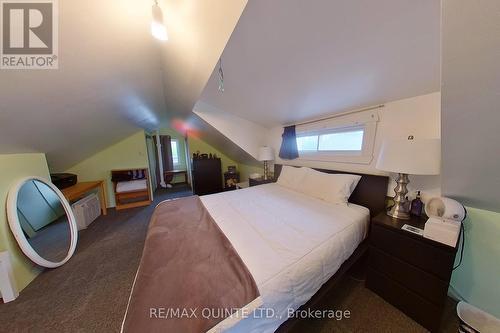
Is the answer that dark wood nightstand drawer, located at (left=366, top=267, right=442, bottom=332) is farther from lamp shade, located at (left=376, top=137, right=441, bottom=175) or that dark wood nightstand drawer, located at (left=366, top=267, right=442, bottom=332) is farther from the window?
the window

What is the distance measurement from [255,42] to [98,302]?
2.45 meters

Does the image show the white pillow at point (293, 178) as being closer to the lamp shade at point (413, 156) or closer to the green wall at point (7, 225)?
the lamp shade at point (413, 156)

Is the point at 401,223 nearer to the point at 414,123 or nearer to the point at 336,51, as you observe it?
the point at 414,123

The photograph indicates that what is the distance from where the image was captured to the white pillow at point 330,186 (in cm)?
175

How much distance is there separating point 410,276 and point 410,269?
51mm

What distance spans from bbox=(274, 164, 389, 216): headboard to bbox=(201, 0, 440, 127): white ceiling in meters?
0.81

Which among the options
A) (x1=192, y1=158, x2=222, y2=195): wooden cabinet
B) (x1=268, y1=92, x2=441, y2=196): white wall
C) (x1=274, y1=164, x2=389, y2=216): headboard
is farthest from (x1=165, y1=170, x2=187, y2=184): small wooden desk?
(x1=268, y1=92, x2=441, y2=196): white wall

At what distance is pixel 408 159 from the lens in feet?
3.77

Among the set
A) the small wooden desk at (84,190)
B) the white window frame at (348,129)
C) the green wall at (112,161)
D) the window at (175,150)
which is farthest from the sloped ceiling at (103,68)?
the window at (175,150)

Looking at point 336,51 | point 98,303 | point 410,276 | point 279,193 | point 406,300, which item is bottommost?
point 98,303

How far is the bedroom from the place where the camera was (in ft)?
2.55

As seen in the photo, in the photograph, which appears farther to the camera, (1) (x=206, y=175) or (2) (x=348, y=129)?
(1) (x=206, y=175)

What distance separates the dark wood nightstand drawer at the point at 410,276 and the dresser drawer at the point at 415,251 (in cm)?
4

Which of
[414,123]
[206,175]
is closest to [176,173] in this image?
[206,175]
